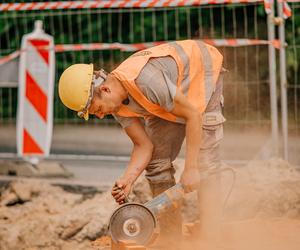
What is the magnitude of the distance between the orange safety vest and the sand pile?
1263 millimetres

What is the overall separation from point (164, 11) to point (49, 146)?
1995mm

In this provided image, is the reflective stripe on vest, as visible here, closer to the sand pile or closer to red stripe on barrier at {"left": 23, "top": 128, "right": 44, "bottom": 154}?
the sand pile

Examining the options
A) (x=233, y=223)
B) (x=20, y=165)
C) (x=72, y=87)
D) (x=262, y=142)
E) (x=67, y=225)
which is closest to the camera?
(x=72, y=87)

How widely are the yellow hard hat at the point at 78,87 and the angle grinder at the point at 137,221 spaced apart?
2.25ft

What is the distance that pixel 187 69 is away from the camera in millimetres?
5660

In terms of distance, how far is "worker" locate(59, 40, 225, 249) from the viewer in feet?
17.5

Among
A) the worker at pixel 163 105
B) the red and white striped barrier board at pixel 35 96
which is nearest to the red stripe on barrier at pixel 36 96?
the red and white striped barrier board at pixel 35 96

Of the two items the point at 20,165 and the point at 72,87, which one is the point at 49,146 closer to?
the point at 20,165

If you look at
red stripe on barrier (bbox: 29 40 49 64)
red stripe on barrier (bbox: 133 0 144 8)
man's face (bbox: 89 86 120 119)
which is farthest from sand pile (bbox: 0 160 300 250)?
red stripe on barrier (bbox: 29 40 49 64)

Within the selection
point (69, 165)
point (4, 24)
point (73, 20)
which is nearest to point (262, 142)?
point (69, 165)

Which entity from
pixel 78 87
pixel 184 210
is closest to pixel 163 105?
pixel 78 87

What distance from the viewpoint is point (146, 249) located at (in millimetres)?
5465

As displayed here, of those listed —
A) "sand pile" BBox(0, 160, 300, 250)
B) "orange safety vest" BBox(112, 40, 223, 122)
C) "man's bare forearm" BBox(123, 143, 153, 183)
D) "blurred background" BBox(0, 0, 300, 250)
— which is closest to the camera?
"orange safety vest" BBox(112, 40, 223, 122)

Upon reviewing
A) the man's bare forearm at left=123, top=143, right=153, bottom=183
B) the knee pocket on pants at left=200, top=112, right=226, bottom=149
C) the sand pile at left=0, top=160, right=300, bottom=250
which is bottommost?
the sand pile at left=0, top=160, right=300, bottom=250
